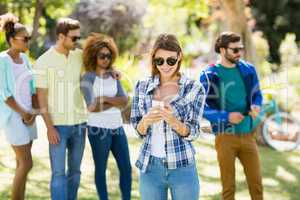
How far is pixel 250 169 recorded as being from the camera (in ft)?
16.5

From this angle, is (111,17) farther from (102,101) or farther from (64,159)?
(64,159)

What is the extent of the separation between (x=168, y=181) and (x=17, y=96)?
1.94 m

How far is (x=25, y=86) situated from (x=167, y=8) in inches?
470

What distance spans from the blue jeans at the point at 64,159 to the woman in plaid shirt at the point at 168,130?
1395 millimetres

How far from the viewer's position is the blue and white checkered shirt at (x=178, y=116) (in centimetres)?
347

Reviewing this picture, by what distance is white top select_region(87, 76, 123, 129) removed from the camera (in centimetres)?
495

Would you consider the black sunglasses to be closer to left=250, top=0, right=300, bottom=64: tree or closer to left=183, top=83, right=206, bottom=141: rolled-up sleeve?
left=183, top=83, right=206, bottom=141: rolled-up sleeve

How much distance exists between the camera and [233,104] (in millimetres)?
5008

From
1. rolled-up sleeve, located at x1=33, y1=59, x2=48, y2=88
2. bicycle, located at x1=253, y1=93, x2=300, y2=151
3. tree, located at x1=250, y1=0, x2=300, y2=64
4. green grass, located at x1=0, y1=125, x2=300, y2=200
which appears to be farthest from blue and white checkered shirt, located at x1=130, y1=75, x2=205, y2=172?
tree, located at x1=250, y1=0, x2=300, y2=64

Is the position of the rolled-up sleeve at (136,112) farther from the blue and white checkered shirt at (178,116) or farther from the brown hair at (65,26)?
the brown hair at (65,26)

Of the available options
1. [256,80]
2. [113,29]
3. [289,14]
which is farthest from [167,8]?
[256,80]

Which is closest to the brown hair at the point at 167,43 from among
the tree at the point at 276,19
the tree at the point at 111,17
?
the tree at the point at 111,17

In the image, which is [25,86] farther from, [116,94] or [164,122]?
[164,122]

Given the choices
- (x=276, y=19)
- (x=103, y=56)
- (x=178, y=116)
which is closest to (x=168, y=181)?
(x=178, y=116)
